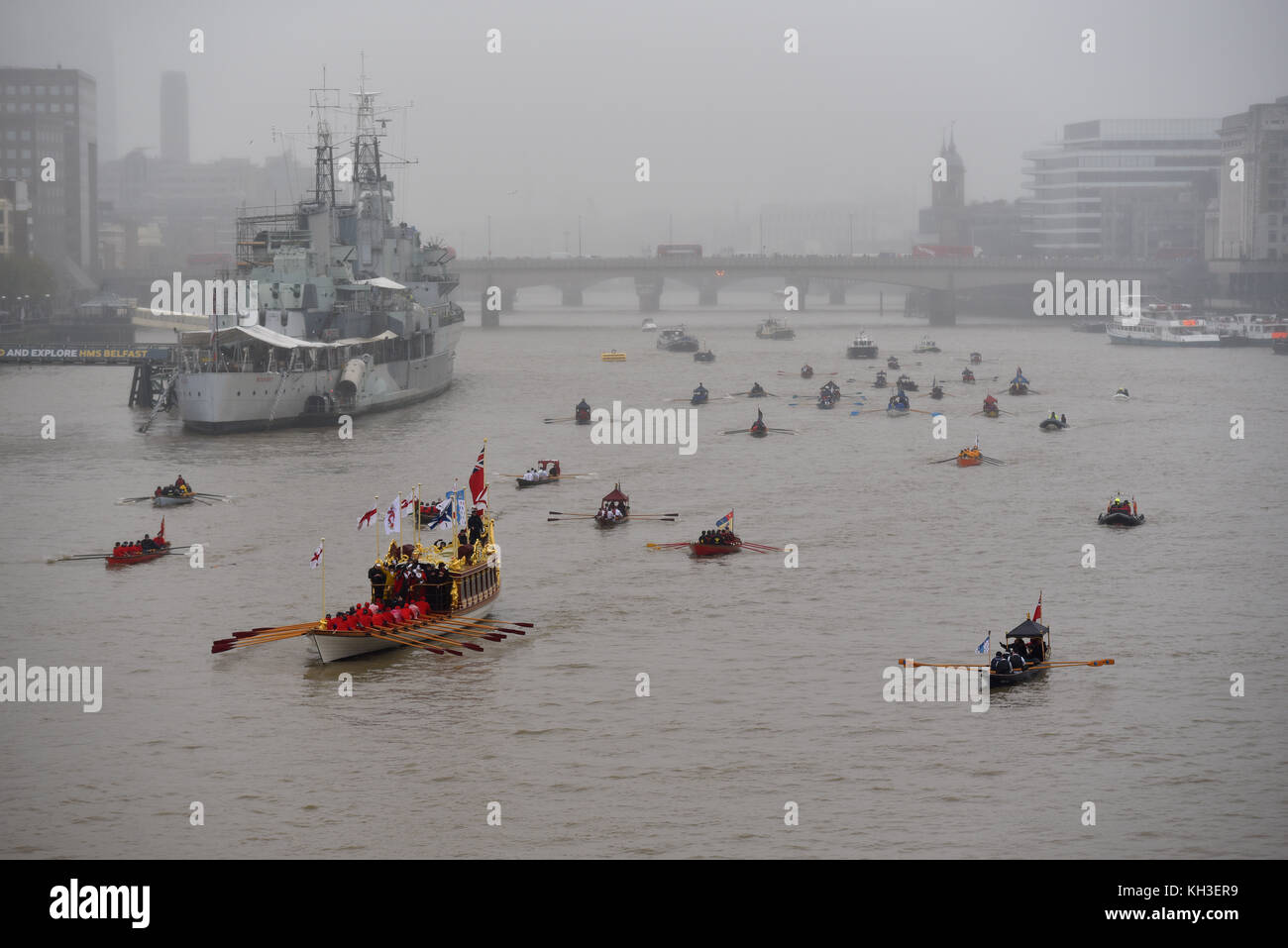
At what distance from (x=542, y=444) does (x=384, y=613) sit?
43987mm

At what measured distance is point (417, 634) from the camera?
41.2 meters

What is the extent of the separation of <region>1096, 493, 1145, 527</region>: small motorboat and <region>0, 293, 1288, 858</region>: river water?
1242 mm

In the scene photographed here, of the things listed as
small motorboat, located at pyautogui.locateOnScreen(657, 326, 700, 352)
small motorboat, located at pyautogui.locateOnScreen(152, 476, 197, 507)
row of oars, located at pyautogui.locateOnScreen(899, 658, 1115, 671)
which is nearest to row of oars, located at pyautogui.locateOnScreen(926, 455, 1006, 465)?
small motorboat, located at pyautogui.locateOnScreen(152, 476, 197, 507)

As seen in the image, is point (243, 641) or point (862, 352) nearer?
point (243, 641)

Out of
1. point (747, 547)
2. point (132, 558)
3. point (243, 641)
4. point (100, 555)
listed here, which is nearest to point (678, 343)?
point (747, 547)

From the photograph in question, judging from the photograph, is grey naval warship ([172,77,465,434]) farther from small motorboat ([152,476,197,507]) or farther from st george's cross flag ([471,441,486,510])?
st george's cross flag ([471,441,486,510])

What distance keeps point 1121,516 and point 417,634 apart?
1214 inches

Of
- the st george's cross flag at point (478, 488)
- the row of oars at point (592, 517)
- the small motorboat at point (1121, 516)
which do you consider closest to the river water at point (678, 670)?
the small motorboat at point (1121, 516)

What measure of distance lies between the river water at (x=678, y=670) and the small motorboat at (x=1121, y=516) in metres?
1.24

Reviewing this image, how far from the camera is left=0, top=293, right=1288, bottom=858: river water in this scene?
99.1 feet

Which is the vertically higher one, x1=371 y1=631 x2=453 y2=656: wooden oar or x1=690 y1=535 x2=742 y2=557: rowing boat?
x1=690 y1=535 x2=742 y2=557: rowing boat

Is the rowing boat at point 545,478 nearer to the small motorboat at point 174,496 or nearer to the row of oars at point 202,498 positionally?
the row of oars at point 202,498

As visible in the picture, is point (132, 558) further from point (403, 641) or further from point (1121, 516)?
point (1121, 516)
